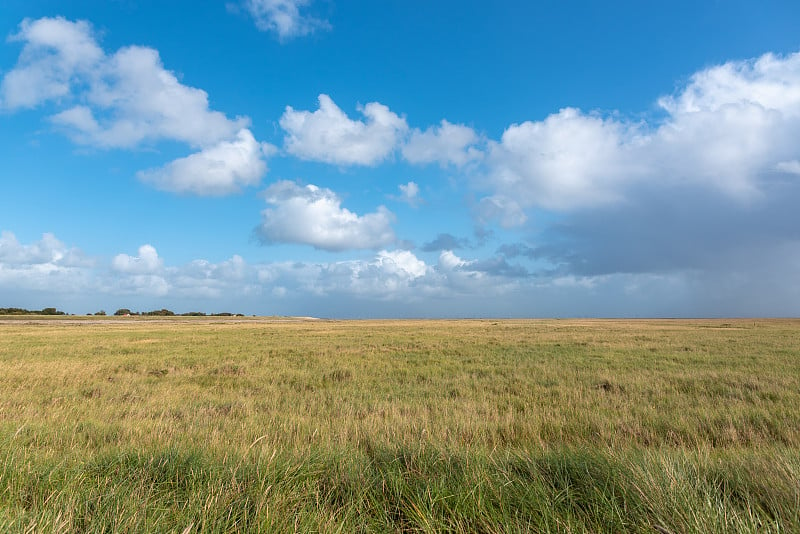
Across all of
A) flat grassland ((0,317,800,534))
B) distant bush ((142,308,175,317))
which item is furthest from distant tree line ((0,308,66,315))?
flat grassland ((0,317,800,534))

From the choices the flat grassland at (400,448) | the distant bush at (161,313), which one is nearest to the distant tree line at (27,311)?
the distant bush at (161,313)

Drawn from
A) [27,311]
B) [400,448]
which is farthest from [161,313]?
[400,448]

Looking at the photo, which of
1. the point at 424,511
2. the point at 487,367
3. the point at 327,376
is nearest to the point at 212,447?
the point at 424,511

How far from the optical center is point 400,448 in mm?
5051

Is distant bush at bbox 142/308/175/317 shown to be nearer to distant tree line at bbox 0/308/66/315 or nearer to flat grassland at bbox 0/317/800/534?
distant tree line at bbox 0/308/66/315

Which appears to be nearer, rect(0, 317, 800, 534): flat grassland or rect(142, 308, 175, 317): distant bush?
rect(0, 317, 800, 534): flat grassland

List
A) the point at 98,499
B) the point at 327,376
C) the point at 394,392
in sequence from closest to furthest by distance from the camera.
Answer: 1. the point at 98,499
2. the point at 394,392
3. the point at 327,376

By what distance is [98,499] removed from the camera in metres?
3.29

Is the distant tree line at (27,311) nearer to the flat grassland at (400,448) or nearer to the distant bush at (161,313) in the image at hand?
the distant bush at (161,313)

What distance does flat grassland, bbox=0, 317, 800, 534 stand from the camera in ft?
10.4

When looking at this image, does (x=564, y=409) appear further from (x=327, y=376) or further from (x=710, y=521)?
(x=327, y=376)

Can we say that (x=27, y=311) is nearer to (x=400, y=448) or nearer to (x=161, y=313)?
(x=161, y=313)

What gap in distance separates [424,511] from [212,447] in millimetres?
3601

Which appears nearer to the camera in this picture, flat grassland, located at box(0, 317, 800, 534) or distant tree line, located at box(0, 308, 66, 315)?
flat grassland, located at box(0, 317, 800, 534)
